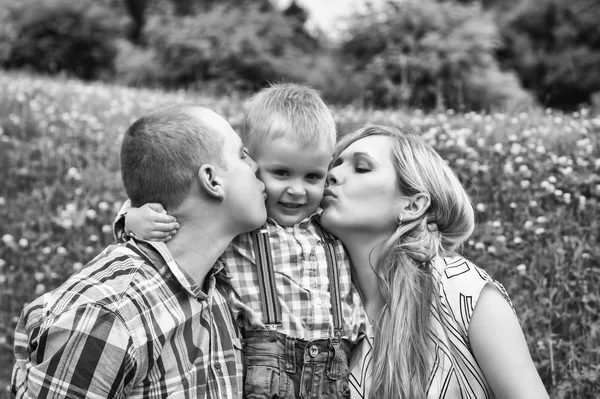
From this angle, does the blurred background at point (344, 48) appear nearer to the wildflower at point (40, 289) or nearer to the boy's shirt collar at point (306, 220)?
the wildflower at point (40, 289)

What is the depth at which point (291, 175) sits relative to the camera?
2674 mm

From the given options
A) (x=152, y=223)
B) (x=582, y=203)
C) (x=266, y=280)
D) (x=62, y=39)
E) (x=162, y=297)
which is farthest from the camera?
(x=62, y=39)

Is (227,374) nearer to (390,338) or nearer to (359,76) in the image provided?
(390,338)

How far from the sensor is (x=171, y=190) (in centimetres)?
242

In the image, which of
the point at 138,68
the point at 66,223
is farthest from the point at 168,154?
the point at 138,68

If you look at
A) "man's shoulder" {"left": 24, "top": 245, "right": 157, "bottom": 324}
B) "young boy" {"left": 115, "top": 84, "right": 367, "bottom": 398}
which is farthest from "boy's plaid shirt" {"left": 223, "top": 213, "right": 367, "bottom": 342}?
"man's shoulder" {"left": 24, "top": 245, "right": 157, "bottom": 324}

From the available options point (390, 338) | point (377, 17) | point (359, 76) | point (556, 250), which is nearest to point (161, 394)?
point (390, 338)

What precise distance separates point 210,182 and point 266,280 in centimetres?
46

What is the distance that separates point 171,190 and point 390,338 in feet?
3.49

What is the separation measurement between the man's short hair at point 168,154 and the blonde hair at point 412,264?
32.9 inches

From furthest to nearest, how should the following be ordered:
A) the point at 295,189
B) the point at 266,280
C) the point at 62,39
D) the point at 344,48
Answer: the point at 62,39 < the point at 344,48 < the point at 295,189 < the point at 266,280

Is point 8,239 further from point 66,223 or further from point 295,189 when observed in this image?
point 295,189

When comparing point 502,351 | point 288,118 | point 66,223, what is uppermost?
point 288,118

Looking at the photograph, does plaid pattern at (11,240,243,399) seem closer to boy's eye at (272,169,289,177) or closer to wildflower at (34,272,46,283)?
boy's eye at (272,169,289,177)
